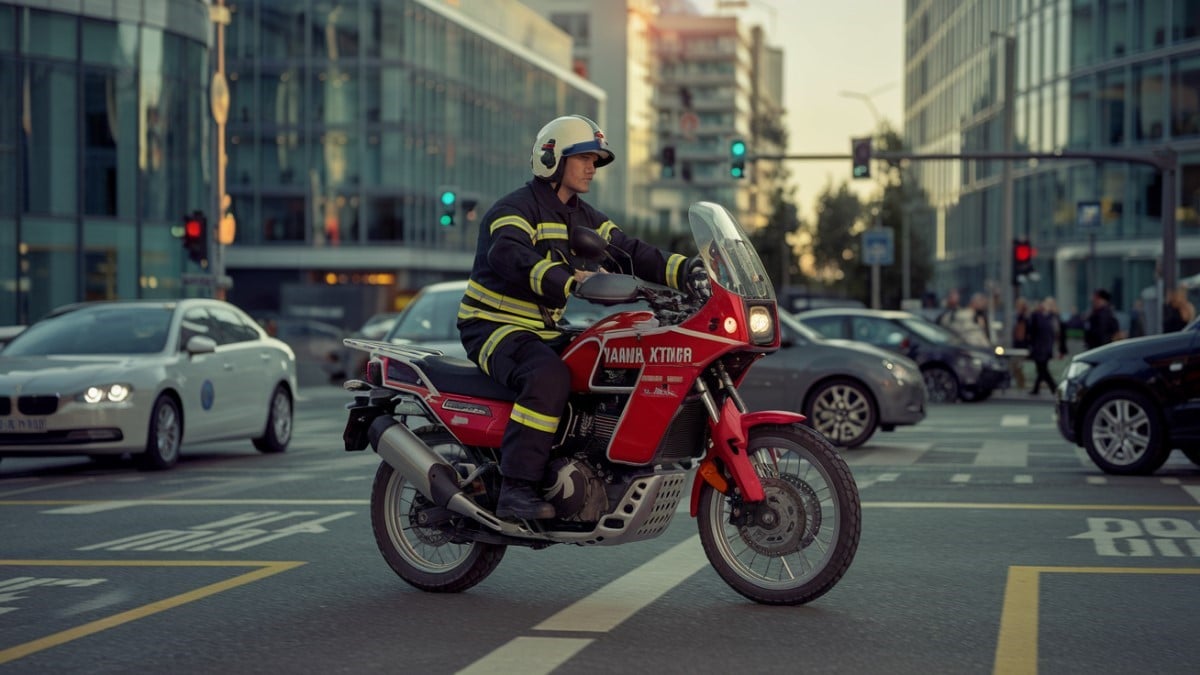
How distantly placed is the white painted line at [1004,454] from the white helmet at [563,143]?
8581 mm

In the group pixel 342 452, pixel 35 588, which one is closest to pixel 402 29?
pixel 342 452

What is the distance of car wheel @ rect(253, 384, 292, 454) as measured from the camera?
676 inches

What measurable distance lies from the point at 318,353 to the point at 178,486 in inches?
1047

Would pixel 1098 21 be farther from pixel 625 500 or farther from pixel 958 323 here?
pixel 625 500

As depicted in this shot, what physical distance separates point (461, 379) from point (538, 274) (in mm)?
777

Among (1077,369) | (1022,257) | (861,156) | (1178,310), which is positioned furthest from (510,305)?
(1022,257)

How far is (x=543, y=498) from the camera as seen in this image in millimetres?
7340

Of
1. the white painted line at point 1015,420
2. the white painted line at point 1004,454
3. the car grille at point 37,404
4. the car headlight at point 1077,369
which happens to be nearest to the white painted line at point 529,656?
the car grille at point 37,404

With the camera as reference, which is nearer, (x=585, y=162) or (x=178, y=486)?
(x=585, y=162)

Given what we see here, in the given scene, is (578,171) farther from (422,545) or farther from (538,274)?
(422,545)

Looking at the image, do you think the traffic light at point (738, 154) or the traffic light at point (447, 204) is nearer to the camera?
the traffic light at point (738, 154)

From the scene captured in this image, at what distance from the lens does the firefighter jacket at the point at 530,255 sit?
7.30 meters

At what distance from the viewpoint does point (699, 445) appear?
24.3ft

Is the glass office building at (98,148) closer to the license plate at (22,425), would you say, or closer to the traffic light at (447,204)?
the traffic light at (447,204)
